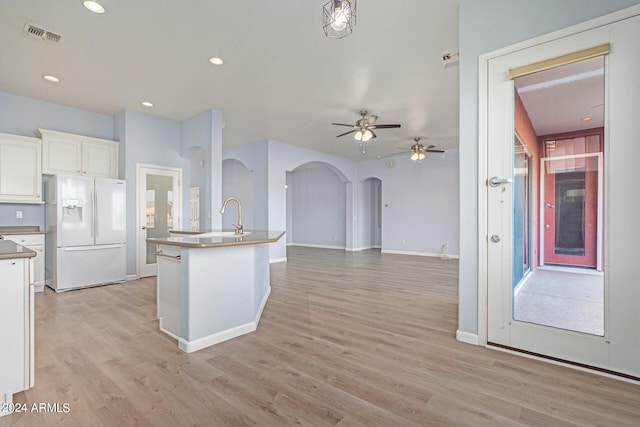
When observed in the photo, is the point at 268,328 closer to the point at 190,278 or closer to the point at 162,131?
the point at 190,278

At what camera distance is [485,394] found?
6.15ft

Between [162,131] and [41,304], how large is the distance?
3.36m

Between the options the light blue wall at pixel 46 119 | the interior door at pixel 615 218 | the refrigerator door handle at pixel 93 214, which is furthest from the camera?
the refrigerator door handle at pixel 93 214

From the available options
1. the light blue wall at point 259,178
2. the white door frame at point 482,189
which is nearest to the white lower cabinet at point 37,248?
the light blue wall at point 259,178

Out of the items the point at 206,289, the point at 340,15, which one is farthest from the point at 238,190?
the point at 340,15

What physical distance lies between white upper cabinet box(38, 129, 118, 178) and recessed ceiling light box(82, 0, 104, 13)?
2885mm

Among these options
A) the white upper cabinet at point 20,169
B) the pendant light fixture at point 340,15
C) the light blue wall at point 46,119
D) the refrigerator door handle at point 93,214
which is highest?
the light blue wall at point 46,119

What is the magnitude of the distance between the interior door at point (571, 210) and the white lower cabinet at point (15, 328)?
152 inches

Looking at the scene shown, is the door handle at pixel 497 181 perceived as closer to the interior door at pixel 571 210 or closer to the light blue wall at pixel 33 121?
the interior door at pixel 571 210

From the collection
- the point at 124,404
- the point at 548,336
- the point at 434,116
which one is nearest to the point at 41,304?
the point at 124,404

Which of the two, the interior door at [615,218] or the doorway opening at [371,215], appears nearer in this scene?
the interior door at [615,218]

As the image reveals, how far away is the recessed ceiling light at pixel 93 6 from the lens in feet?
8.80

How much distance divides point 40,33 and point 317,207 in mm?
8825

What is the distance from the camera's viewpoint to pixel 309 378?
6.81ft
